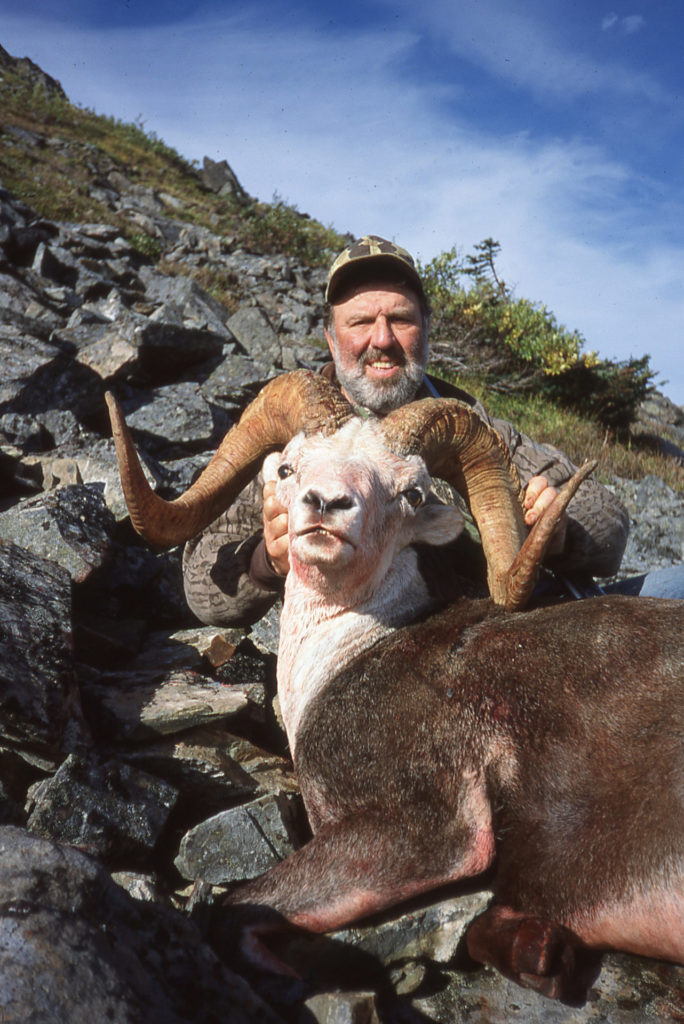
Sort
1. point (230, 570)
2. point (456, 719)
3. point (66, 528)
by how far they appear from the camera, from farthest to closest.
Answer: point (66, 528) < point (230, 570) < point (456, 719)

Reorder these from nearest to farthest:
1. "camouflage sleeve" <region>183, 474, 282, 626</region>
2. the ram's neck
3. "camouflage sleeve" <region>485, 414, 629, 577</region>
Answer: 1. the ram's neck
2. "camouflage sleeve" <region>485, 414, 629, 577</region>
3. "camouflage sleeve" <region>183, 474, 282, 626</region>

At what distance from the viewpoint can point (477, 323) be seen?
20.0 metres

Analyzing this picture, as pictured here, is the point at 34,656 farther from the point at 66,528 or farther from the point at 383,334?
the point at 383,334

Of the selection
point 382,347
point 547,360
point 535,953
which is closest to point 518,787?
point 535,953

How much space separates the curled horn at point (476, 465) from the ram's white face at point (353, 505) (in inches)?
5.3

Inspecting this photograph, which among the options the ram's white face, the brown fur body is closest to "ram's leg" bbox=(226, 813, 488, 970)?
the brown fur body

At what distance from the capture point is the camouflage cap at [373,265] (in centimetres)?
597

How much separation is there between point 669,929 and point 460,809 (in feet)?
2.85

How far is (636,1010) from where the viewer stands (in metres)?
2.85

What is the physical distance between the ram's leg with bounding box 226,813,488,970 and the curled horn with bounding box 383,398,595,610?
4.08 feet

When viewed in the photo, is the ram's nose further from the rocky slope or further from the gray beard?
the gray beard

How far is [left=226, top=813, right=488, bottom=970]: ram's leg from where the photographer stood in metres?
3.11

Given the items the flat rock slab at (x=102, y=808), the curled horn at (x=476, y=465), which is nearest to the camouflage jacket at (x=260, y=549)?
the curled horn at (x=476, y=465)

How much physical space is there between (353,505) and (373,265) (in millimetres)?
3114
